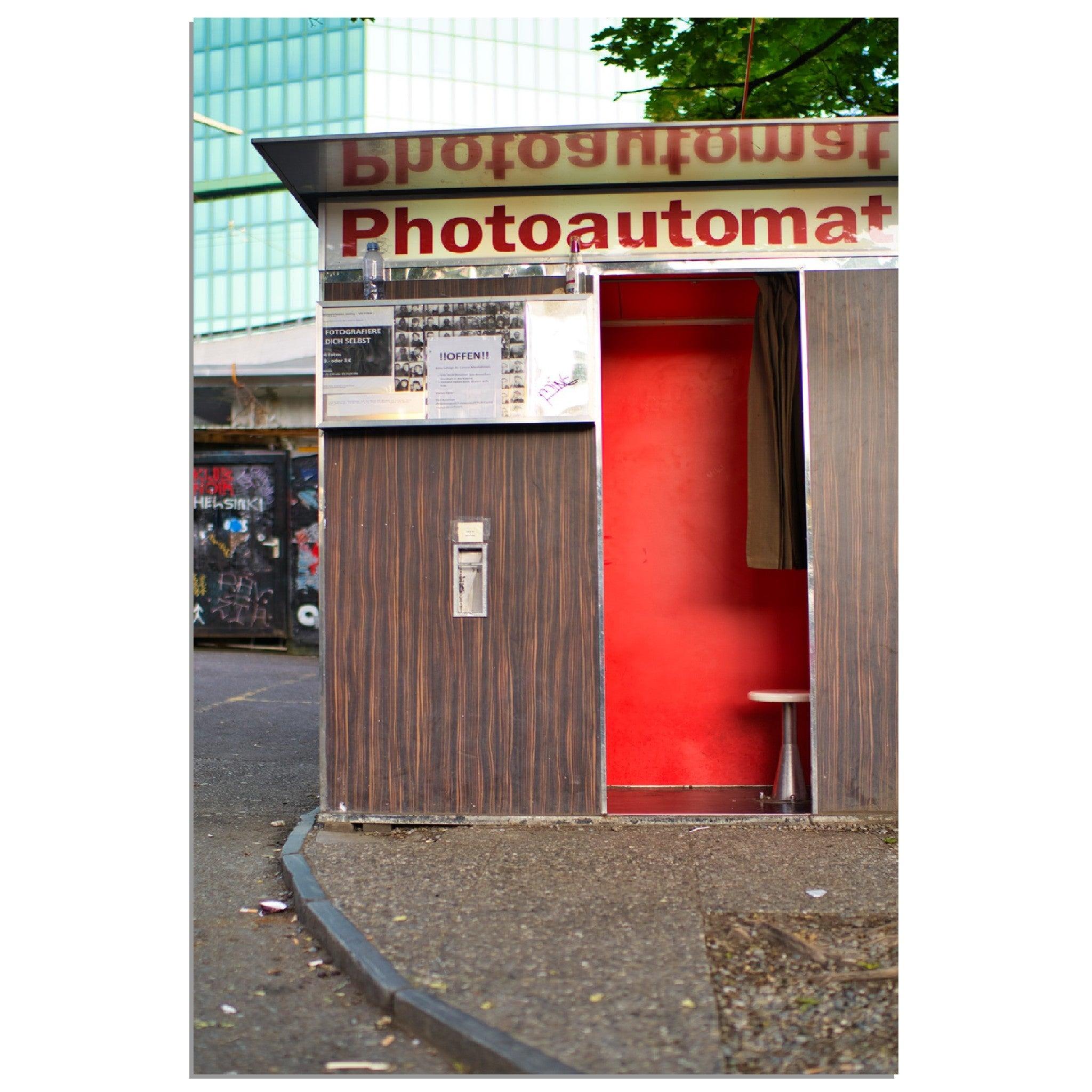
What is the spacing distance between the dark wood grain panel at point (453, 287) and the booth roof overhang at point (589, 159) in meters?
0.47

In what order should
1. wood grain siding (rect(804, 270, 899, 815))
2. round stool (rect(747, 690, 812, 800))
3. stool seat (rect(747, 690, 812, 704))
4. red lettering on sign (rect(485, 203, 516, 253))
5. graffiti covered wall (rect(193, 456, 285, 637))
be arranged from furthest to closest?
graffiti covered wall (rect(193, 456, 285, 637))
round stool (rect(747, 690, 812, 800))
stool seat (rect(747, 690, 812, 704))
red lettering on sign (rect(485, 203, 516, 253))
wood grain siding (rect(804, 270, 899, 815))

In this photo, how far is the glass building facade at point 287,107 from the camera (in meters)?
35.3

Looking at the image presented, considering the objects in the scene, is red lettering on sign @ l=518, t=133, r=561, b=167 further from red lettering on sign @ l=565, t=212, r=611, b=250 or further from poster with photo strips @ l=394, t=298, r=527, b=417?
poster with photo strips @ l=394, t=298, r=527, b=417

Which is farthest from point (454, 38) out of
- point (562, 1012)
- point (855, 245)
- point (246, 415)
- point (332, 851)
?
point (562, 1012)

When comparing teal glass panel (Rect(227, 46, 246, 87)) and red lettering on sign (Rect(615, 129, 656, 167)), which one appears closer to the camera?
red lettering on sign (Rect(615, 129, 656, 167))

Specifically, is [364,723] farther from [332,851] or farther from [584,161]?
[584,161]

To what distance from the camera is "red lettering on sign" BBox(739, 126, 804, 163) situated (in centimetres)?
529

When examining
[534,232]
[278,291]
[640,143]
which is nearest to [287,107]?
[278,291]

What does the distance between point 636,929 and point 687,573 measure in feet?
10.4

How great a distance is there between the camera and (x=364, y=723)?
6074mm

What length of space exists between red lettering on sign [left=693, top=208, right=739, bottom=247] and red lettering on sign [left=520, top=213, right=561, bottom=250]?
0.73m

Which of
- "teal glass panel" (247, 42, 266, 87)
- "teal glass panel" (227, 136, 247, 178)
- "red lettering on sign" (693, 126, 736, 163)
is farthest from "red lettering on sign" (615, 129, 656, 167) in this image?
"teal glass panel" (247, 42, 266, 87)

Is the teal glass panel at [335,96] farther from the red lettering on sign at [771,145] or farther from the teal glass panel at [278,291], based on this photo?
the red lettering on sign at [771,145]
